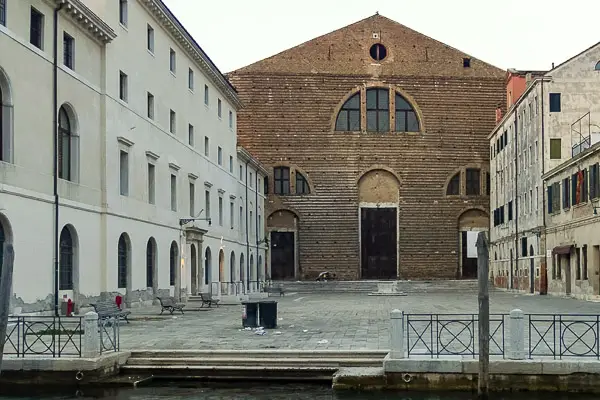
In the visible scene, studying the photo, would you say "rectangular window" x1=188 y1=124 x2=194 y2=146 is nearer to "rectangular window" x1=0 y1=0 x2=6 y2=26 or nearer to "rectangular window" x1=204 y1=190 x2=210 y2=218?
"rectangular window" x1=204 y1=190 x2=210 y2=218

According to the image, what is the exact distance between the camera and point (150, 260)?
102 ft

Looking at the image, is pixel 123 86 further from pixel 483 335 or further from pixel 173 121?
pixel 483 335

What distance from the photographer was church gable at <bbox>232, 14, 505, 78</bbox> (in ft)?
188

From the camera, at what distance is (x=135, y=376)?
14.4 meters

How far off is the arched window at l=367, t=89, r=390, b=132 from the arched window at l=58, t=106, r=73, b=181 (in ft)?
117

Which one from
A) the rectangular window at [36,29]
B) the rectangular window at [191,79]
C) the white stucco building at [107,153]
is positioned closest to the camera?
the white stucco building at [107,153]

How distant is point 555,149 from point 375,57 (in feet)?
65.1

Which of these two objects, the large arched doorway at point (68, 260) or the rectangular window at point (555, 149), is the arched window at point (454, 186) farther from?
the large arched doorway at point (68, 260)

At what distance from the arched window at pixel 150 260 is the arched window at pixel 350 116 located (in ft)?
92.8

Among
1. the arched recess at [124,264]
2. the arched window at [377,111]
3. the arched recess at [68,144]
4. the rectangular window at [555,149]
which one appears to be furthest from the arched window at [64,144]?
the arched window at [377,111]

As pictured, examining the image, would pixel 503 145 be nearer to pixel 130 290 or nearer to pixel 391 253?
pixel 391 253

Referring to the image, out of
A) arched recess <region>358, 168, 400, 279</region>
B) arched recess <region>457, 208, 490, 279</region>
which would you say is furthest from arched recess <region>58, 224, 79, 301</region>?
arched recess <region>457, 208, 490, 279</region>

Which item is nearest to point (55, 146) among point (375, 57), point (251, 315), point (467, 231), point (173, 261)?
point (251, 315)

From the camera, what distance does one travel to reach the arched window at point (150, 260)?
30.6 metres
